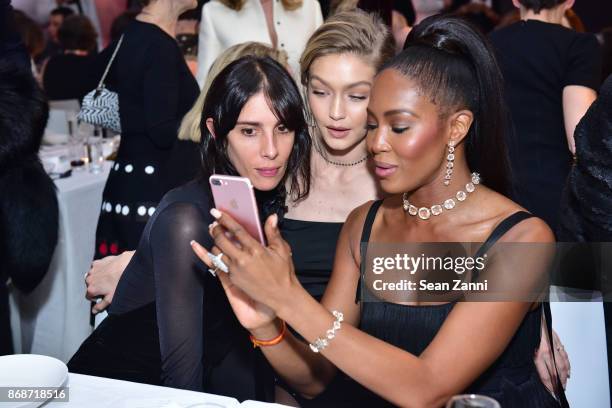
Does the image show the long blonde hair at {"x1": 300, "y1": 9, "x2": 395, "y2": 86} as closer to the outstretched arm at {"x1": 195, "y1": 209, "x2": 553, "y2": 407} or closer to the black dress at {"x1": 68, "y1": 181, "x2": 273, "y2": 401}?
the black dress at {"x1": 68, "y1": 181, "x2": 273, "y2": 401}

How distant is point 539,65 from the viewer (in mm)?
2744

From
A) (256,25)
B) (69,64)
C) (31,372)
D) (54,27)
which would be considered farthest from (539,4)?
(54,27)

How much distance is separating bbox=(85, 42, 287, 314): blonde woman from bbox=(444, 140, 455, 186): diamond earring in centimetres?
73

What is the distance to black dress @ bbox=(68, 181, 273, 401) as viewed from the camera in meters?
1.65

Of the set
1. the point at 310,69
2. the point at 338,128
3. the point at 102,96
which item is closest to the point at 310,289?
the point at 338,128

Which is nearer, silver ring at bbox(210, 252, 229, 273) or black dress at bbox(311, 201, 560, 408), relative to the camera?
silver ring at bbox(210, 252, 229, 273)

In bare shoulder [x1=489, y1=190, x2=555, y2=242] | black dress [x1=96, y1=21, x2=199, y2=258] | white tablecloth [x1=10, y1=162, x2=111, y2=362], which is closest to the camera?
bare shoulder [x1=489, y1=190, x2=555, y2=242]

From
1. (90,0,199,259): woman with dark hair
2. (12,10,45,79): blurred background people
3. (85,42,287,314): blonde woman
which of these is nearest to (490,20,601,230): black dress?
(85,42,287,314): blonde woman

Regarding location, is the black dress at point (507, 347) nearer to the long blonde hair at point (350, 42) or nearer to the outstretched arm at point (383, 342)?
the outstretched arm at point (383, 342)

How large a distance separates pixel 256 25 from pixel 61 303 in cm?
153

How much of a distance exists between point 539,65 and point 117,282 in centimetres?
183

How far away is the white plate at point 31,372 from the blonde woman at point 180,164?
0.46 meters

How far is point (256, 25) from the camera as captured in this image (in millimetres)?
3172

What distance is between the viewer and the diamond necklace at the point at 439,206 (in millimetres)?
1600
